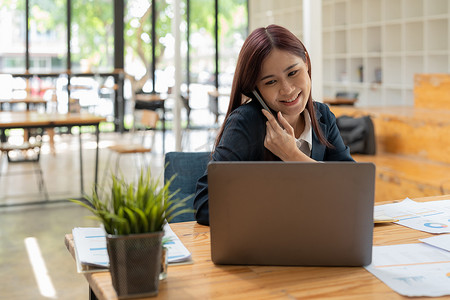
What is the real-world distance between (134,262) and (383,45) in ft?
26.2

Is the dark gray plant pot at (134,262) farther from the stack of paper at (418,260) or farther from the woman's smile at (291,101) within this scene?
the woman's smile at (291,101)

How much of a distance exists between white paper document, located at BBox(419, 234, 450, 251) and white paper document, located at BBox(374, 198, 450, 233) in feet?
0.19

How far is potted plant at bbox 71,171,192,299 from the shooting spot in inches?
43.6

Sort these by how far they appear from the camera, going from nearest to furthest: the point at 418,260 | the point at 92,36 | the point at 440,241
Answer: the point at 418,260
the point at 440,241
the point at 92,36

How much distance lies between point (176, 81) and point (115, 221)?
3529mm

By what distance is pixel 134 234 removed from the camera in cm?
111

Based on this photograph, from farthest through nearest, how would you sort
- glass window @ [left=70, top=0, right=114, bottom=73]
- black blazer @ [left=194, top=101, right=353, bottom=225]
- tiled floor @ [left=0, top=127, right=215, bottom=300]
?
glass window @ [left=70, top=0, right=114, bottom=73] < tiled floor @ [left=0, top=127, right=215, bottom=300] < black blazer @ [left=194, top=101, right=353, bottom=225]

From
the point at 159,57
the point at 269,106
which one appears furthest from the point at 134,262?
the point at 159,57

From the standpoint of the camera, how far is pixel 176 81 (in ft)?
15.0

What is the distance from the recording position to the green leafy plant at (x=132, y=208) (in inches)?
43.6

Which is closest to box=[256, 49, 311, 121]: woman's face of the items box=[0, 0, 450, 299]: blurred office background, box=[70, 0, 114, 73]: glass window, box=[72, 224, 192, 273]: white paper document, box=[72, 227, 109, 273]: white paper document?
box=[72, 224, 192, 273]: white paper document

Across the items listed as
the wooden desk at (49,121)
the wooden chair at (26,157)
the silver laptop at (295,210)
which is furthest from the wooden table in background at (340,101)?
the silver laptop at (295,210)

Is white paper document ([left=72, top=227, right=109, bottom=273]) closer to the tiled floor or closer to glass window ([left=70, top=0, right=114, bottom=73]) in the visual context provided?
the tiled floor

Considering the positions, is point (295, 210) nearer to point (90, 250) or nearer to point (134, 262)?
point (134, 262)
